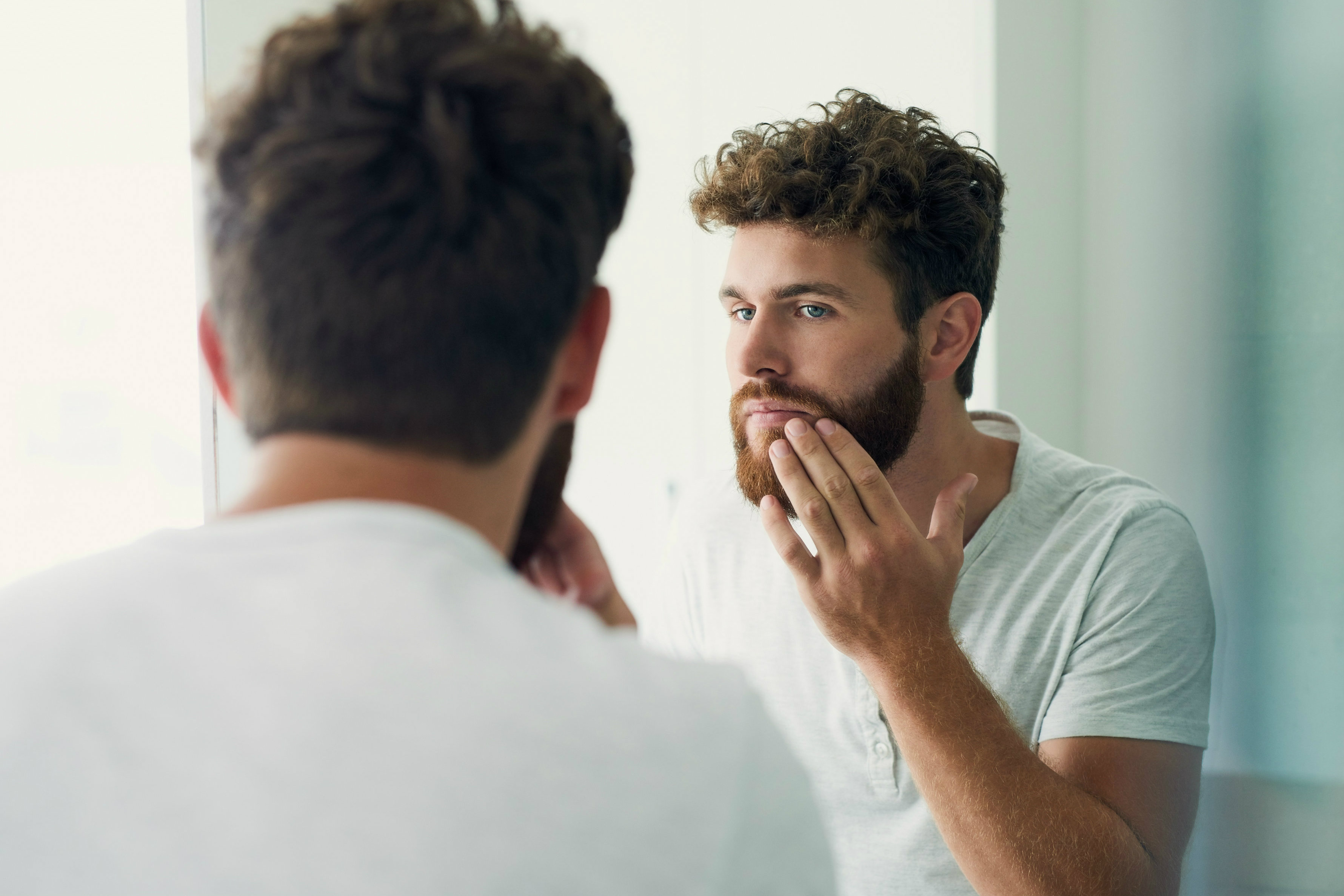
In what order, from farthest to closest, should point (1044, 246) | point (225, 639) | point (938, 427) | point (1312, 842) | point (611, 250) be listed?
point (611, 250)
point (1044, 246)
point (938, 427)
point (1312, 842)
point (225, 639)

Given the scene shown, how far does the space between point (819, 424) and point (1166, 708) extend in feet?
1.46

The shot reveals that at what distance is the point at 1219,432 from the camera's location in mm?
1253

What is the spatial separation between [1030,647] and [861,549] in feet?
0.77

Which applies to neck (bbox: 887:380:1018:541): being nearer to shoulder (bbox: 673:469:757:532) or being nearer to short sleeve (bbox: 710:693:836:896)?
shoulder (bbox: 673:469:757:532)

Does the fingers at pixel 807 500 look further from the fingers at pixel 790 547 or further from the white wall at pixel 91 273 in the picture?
the white wall at pixel 91 273

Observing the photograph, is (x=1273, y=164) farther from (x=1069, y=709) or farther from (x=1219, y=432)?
(x=1069, y=709)

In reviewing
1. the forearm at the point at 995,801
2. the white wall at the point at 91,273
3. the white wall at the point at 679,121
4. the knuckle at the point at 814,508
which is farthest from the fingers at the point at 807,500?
the white wall at the point at 91,273

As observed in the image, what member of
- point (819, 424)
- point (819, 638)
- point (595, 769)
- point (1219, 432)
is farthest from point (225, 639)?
point (1219, 432)

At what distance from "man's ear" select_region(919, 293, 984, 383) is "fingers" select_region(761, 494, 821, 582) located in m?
0.29

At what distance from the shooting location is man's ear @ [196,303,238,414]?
19.9 inches

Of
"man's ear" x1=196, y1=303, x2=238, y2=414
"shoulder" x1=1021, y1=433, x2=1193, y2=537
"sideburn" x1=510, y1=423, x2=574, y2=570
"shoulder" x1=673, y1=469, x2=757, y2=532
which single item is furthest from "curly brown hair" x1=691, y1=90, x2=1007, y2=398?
"man's ear" x1=196, y1=303, x2=238, y2=414

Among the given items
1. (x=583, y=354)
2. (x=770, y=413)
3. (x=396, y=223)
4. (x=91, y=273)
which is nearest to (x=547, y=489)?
(x=583, y=354)

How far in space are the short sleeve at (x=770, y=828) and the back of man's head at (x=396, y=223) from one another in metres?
0.18

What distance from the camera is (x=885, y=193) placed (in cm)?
117
